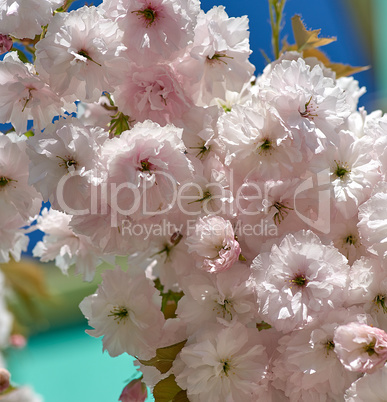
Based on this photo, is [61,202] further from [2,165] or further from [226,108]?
[226,108]

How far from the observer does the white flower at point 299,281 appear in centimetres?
42

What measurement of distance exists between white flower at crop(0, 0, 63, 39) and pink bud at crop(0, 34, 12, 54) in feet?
0.08

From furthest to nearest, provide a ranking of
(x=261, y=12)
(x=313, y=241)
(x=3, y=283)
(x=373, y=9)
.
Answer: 1. (x=373, y=9)
2. (x=3, y=283)
3. (x=261, y=12)
4. (x=313, y=241)

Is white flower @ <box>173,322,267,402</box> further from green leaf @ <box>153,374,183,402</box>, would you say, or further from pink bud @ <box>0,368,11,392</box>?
pink bud @ <box>0,368,11,392</box>

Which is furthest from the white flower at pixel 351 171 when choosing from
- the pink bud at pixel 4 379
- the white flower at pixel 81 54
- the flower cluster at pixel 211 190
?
the pink bud at pixel 4 379

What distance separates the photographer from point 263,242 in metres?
0.47

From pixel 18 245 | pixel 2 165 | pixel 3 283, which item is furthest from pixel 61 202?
pixel 3 283

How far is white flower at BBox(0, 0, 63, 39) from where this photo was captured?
1.42 ft

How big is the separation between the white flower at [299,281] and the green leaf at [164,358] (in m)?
0.09

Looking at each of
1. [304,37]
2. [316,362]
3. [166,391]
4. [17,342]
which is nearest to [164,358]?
[166,391]

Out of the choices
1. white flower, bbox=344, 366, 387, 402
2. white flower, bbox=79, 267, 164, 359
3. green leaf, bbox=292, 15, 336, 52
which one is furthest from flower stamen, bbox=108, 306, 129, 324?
green leaf, bbox=292, 15, 336, 52

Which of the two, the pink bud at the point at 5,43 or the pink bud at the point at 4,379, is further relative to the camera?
the pink bud at the point at 4,379

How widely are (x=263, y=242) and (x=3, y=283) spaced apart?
0.73 m

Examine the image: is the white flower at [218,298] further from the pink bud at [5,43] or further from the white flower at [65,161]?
the pink bud at [5,43]
